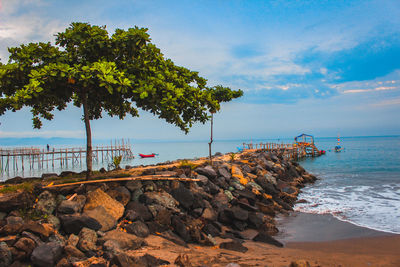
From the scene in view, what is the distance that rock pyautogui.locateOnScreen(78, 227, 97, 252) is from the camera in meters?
5.96

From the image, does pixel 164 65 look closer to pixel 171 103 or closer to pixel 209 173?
pixel 171 103

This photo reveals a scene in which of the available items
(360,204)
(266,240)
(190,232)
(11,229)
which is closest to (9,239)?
(11,229)

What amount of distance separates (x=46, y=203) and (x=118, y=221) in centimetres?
219

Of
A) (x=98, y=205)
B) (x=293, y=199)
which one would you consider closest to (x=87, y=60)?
(x=98, y=205)

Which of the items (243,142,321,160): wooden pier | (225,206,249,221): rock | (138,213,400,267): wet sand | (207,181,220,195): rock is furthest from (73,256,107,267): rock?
(243,142,321,160): wooden pier

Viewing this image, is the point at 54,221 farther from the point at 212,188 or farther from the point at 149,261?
the point at 212,188

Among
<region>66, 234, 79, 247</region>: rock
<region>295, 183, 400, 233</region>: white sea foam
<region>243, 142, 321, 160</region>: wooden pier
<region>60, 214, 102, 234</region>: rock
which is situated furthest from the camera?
<region>243, 142, 321, 160</region>: wooden pier

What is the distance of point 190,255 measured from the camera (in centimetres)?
664

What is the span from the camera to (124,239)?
21.5 ft

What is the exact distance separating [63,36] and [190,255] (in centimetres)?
920

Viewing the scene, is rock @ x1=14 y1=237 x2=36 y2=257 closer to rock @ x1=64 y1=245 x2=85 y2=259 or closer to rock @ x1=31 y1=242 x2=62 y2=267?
rock @ x1=31 y1=242 x2=62 y2=267

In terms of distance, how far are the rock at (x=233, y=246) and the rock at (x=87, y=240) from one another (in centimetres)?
369

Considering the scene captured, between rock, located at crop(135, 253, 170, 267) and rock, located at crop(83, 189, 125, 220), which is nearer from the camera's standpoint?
rock, located at crop(135, 253, 170, 267)

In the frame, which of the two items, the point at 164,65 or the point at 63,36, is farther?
the point at 164,65
